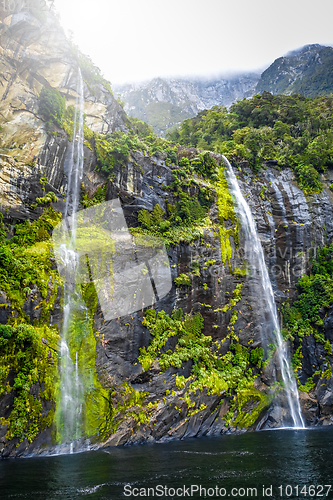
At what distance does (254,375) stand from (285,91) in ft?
265

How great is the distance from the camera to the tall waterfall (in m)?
15.8

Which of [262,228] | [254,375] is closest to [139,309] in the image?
[254,375]

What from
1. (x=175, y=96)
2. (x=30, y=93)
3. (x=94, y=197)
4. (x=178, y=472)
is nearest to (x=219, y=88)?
(x=175, y=96)

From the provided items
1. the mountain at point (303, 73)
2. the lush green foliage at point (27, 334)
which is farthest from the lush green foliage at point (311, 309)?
the mountain at point (303, 73)

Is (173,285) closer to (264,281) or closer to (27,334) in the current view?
(264,281)

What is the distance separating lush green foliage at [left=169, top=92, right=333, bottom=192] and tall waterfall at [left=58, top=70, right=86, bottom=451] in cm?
1773

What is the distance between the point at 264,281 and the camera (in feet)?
87.4

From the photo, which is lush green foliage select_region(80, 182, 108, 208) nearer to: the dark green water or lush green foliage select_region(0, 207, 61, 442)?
lush green foliage select_region(0, 207, 61, 442)

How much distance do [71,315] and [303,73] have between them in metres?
94.1

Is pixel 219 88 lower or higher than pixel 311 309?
higher

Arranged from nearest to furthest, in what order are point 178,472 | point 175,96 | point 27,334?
point 178,472 < point 27,334 < point 175,96

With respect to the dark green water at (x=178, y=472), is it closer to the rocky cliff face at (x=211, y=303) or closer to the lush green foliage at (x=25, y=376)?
the lush green foliage at (x=25, y=376)

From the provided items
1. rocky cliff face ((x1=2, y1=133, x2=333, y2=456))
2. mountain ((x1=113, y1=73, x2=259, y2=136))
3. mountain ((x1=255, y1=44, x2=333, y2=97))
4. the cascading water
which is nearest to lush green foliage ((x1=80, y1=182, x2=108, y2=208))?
rocky cliff face ((x1=2, y1=133, x2=333, y2=456))

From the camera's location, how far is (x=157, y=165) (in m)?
26.9
